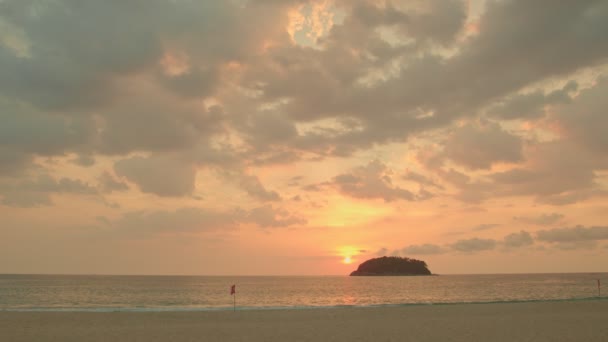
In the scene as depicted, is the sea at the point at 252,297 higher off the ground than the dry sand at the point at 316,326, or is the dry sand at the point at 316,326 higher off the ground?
the dry sand at the point at 316,326

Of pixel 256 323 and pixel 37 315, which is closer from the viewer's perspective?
pixel 256 323

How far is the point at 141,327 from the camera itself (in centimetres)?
2489

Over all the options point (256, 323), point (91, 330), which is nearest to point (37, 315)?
point (91, 330)

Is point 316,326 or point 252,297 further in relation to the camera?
point 252,297

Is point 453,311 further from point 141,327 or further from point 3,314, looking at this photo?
point 3,314

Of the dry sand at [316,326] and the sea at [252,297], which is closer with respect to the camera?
the dry sand at [316,326]

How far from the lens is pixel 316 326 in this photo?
25.2 m

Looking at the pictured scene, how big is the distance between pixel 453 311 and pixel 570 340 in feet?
45.9

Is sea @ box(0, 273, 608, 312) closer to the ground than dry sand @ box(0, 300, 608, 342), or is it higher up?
closer to the ground

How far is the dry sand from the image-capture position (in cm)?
2123

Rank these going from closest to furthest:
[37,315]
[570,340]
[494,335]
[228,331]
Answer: [570,340], [494,335], [228,331], [37,315]

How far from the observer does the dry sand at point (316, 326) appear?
21.2 m

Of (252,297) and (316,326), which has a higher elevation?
(316,326)

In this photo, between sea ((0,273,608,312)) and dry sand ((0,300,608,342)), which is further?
sea ((0,273,608,312))
